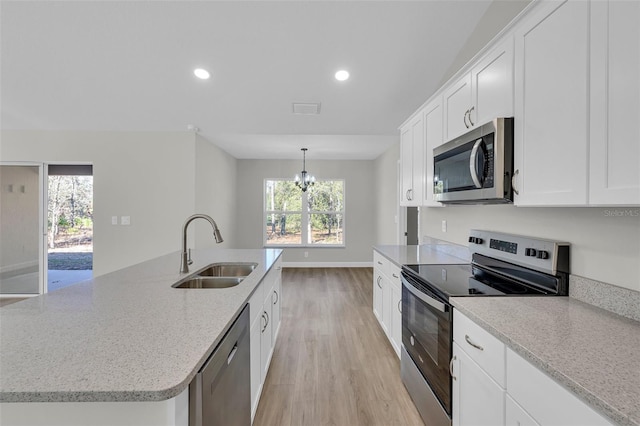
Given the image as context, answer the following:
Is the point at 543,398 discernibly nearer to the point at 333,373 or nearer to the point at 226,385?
the point at 226,385

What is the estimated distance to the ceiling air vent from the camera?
3.44 meters

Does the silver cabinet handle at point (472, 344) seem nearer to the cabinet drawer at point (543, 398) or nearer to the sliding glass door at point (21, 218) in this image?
the cabinet drawer at point (543, 398)

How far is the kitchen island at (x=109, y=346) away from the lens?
27.6 inches

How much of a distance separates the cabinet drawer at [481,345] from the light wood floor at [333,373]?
0.88 metres

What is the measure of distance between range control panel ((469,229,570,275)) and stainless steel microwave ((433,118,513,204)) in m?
0.31

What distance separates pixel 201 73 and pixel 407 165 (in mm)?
2453

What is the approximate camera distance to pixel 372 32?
2.57m

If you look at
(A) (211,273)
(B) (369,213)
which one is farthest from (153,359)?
(B) (369,213)

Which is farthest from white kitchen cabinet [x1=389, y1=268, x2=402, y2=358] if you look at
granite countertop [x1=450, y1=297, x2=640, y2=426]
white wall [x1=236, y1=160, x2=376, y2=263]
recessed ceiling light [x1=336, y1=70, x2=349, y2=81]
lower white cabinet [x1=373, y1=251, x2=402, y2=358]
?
white wall [x1=236, y1=160, x2=376, y2=263]

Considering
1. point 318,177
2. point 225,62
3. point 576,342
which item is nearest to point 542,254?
point 576,342

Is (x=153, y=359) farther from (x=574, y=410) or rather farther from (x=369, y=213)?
(x=369, y=213)

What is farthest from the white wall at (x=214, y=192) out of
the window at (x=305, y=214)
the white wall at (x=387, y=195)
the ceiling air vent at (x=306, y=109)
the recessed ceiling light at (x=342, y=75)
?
the white wall at (x=387, y=195)

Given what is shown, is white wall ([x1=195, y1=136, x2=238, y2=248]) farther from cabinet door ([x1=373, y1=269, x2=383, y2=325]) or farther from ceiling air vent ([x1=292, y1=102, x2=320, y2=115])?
cabinet door ([x1=373, y1=269, x2=383, y2=325])

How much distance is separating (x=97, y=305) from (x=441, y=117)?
2.47 meters
